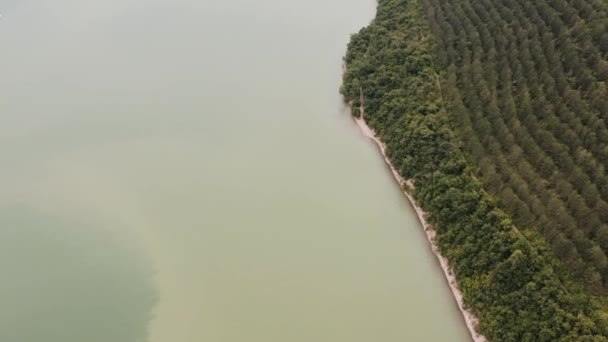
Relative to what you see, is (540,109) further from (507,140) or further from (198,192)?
(198,192)

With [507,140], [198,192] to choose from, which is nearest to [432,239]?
[507,140]

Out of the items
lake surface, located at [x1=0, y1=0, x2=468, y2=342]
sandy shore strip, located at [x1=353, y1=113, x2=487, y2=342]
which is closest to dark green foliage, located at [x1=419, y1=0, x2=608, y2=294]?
sandy shore strip, located at [x1=353, y1=113, x2=487, y2=342]

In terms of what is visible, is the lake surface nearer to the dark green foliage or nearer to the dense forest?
the dense forest

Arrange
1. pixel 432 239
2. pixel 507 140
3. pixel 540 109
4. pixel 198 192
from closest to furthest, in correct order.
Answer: pixel 432 239 → pixel 507 140 → pixel 540 109 → pixel 198 192

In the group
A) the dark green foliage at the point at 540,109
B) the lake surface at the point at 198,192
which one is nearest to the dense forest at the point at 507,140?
the dark green foliage at the point at 540,109

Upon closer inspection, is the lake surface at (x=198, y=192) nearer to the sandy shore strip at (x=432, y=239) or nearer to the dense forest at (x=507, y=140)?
the sandy shore strip at (x=432, y=239)

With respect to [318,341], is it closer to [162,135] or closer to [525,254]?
[525,254]
